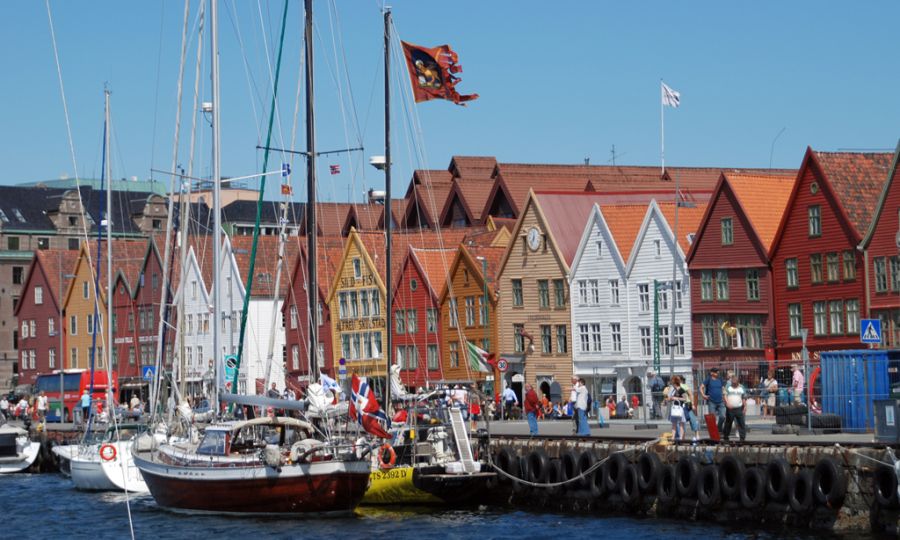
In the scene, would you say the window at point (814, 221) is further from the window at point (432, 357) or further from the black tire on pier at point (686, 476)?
the black tire on pier at point (686, 476)

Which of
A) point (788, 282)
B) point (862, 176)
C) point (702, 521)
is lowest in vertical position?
point (702, 521)

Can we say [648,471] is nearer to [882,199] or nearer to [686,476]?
[686,476]

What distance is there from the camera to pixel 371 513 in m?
40.8

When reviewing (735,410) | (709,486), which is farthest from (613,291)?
(709,486)

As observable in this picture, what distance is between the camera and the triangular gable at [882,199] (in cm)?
6269

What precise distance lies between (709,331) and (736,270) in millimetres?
3503

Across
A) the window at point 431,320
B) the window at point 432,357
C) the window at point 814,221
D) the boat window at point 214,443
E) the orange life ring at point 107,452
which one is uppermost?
the window at point 814,221

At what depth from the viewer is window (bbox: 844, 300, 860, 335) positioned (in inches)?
2579

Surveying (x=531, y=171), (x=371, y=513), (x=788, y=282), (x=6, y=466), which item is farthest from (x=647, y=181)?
(x=371, y=513)

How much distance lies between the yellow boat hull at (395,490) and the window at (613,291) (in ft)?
129

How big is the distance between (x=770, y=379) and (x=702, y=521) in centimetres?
1608

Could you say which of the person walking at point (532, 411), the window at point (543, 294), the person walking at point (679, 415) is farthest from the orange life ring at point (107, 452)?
the window at point (543, 294)

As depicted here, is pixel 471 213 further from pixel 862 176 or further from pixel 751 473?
pixel 751 473

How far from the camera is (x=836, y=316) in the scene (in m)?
66.7
